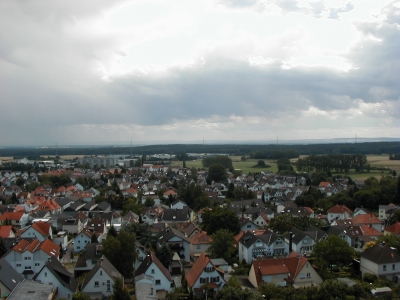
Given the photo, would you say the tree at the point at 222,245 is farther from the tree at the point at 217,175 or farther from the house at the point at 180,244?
the tree at the point at 217,175

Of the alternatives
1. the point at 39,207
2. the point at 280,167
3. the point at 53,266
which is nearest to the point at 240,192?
the point at 39,207

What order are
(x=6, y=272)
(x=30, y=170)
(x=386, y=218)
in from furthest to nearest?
1. (x=30, y=170)
2. (x=386, y=218)
3. (x=6, y=272)

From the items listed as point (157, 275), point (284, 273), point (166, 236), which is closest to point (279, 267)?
point (284, 273)

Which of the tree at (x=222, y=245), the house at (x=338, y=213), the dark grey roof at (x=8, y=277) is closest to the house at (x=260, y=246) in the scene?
the tree at (x=222, y=245)

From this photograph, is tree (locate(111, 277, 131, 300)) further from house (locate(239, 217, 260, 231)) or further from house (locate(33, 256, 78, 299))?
house (locate(239, 217, 260, 231))

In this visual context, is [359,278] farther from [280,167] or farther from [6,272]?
[280,167]

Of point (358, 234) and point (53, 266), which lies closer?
point (53, 266)

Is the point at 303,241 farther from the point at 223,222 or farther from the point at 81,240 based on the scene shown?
the point at 81,240
